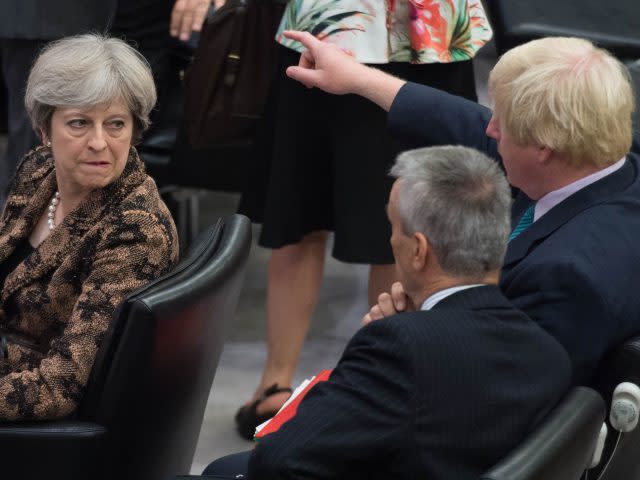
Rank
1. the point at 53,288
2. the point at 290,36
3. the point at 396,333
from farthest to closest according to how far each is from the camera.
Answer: the point at 290,36
the point at 53,288
the point at 396,333

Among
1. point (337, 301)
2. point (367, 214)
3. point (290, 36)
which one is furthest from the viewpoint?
point (337, 301)

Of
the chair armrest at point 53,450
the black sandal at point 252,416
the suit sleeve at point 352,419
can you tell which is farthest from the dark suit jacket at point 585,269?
the black sandal at point 252,416

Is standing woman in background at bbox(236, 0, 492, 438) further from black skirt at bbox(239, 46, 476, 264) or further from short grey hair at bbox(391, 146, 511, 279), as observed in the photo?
short grey hair at bbox(391, 146, 511, 279)

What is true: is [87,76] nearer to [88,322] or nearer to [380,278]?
[88,322]

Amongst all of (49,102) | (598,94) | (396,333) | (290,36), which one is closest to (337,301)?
(290,36)

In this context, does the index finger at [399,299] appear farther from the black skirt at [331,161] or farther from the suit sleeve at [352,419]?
the black skirt at [331,161]

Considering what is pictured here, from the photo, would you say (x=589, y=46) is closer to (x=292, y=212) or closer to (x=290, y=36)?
(x=290, y=36)

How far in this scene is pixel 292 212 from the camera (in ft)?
10.9

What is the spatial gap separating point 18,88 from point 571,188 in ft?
7.50

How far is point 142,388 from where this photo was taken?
211 cm

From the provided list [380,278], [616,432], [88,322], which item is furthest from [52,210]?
[616,432]

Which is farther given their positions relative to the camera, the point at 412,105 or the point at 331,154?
the point at 331,154

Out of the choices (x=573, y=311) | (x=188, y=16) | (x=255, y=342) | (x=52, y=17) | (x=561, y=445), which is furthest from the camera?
(x=255, y=342)

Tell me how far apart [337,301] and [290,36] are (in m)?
1.83
